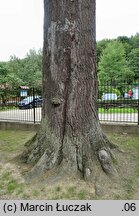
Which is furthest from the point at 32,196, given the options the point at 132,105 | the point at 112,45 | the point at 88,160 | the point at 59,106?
the point at 112,45

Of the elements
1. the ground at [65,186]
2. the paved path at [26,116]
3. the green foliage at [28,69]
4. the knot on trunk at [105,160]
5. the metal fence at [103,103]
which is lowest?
the ground at [65,186]

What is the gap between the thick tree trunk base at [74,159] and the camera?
4820 millimetres

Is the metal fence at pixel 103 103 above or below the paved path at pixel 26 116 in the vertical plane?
above

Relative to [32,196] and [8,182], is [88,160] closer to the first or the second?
[32,196]

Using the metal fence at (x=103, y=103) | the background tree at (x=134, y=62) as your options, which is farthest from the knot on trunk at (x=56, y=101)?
the background tree at (x=134, y=62)

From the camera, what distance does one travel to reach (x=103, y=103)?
10891 millimetres

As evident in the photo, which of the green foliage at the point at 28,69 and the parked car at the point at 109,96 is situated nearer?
the parked car at the point at 109,96

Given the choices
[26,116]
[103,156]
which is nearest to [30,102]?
[26,116]

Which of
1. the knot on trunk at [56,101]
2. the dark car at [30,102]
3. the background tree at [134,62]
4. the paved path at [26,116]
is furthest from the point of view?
the background tree at [134,62]

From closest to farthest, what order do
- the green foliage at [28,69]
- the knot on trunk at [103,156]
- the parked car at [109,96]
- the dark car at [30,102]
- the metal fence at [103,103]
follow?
the knot on trunk at [103,156] → the metal fence at [103,103] → the parked car at [109,96] → the dark car at [30,102] → the green foliage at [28,69]

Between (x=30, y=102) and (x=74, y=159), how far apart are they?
270 inches

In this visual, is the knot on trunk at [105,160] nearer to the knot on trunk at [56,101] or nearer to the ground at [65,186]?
the ground at [65,186]

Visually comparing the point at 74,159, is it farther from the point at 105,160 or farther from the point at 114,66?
the point at 114,66

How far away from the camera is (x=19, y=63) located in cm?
5200
